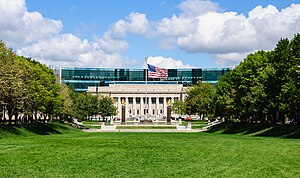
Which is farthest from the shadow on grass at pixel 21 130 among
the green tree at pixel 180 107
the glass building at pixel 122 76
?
the glass building at pixel 122 76

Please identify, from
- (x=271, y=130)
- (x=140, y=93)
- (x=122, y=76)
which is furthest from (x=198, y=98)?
(x=122, y=76)

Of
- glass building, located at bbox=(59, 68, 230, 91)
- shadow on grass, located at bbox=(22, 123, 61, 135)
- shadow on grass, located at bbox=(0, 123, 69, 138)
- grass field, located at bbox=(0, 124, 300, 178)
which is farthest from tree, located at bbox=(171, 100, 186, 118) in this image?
grass field, located at bbox=(0, 124, 300, 178)

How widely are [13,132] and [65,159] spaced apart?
102ft

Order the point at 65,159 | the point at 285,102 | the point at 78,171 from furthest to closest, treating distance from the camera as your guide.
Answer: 1. the point at 285,102
2. the point at 65,159
3. the point at 78,171

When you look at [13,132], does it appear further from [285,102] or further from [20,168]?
[20,168]

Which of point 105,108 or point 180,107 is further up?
point 180,107

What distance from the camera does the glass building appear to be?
193m

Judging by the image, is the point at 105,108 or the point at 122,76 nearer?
the point at 105,108

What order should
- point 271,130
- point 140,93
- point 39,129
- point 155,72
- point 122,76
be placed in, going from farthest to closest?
point 122,76, point 140,93, point 155,72, point 39,129, point 271,130

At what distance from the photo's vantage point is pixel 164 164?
773 inches

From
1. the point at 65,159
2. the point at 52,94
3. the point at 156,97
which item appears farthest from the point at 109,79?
the point at 65,159

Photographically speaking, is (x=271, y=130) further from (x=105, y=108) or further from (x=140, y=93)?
(x=140, y=93)

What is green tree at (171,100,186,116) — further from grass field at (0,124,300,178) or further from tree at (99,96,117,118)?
grass field at (0,124,300,178)

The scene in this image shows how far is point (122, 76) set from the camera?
19862 centimetres
